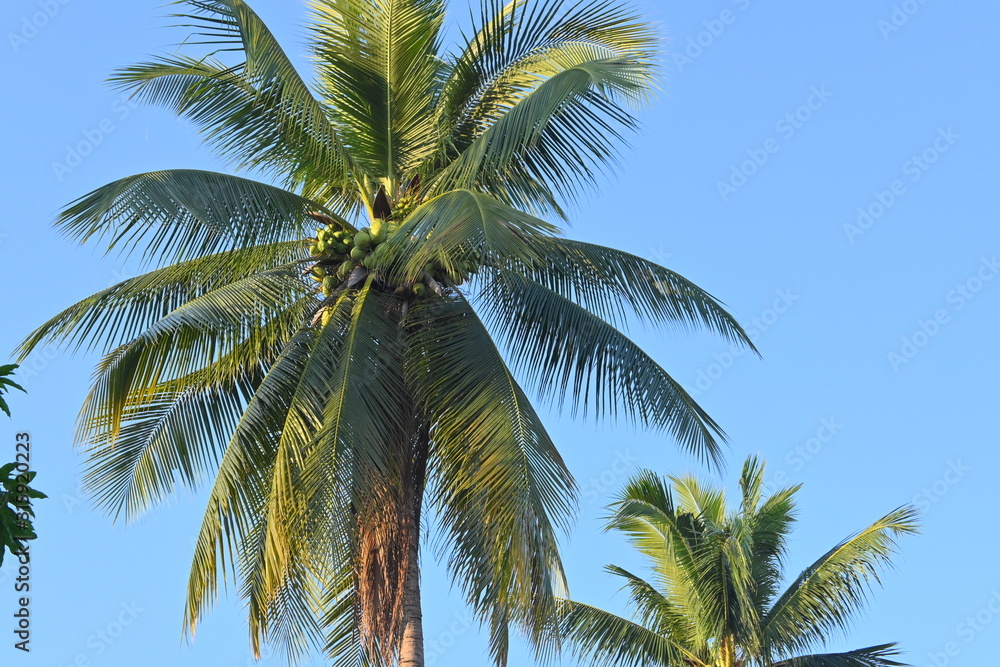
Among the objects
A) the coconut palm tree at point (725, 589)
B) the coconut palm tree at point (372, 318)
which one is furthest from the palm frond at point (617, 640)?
the coconut palm tree at point (372, 318)

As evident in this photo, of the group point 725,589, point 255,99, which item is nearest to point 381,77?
point 255,99

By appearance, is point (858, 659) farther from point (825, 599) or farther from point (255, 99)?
point (255, 99)

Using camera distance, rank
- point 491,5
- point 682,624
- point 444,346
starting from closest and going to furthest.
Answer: point 444,346
point 491,5
point 682,624

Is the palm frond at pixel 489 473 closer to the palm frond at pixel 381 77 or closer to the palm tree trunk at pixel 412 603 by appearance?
the palm tree trunk at pixel 412 603

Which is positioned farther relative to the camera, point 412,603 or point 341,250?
point 341,250

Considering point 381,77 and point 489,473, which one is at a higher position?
point 381,77

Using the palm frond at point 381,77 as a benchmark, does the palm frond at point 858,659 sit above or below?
below

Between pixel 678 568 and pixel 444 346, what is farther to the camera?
pixel 678 568

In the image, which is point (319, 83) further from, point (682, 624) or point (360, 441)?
point (682, 624)

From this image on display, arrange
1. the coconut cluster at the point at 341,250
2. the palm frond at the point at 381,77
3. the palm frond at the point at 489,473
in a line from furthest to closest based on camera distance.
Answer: the palm frond at the point at 381,77, the coconut cluster at the point at 341,250, the palm frond at the point at 489,473

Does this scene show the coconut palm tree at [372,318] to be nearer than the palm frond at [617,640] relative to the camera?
Yes

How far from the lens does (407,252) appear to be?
10742 millimetres

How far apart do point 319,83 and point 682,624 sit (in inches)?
394

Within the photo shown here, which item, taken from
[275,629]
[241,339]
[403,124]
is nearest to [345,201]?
[403,124]
